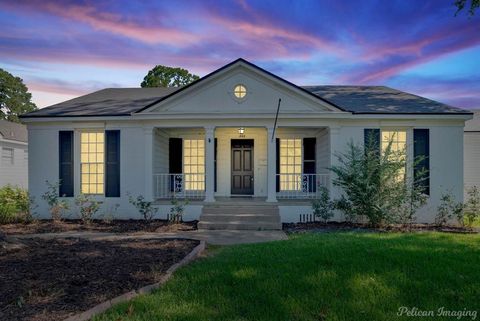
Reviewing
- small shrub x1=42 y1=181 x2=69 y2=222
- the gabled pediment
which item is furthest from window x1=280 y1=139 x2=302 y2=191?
small shrub x1=42 y1=181 x2=69 y2=222

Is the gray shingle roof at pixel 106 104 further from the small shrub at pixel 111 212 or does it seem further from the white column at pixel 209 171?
the small shrub at pixel 111 212

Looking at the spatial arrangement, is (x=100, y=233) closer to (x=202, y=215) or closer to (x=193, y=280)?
(x=202, y=215)

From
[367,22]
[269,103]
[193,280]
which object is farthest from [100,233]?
[367,22]

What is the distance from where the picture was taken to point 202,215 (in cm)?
1039

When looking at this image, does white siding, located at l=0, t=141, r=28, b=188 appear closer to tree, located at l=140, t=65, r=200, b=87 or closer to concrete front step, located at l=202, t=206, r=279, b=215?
tree, located at l=140, t=65, r=200, b=87

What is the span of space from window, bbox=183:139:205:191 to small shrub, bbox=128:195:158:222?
2.24 meters

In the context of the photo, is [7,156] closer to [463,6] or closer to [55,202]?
[55,202]

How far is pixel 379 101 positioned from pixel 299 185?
4.08 metres

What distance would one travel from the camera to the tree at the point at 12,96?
154ft

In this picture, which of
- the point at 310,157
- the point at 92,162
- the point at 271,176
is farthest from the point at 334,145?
the point at 92,162

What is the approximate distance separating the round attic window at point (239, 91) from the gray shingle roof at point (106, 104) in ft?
11.4

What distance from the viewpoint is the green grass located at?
3697mm

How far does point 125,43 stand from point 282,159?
7209mm

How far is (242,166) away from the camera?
13219mm
